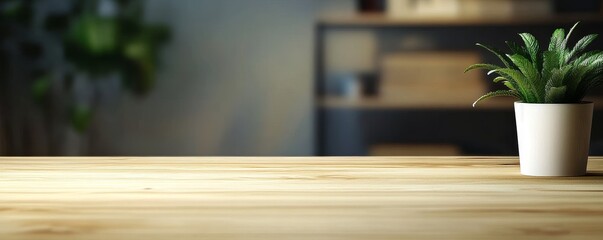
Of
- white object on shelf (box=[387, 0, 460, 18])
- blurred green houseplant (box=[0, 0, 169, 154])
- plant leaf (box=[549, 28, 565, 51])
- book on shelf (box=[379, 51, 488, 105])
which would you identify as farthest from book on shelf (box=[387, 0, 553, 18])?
plant leaf (box=[549, 28, 565, 51])

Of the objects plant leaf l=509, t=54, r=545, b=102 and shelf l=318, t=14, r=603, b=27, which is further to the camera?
shelf l=318, t=14, r=603, b=27

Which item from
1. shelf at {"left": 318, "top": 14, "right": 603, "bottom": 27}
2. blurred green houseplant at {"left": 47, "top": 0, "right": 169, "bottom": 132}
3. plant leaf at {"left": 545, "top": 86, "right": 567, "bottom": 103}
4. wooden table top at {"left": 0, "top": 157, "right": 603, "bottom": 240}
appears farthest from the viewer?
blurred green houseplant at {"left": 47, "top": 0, "right": 169, "bottom": 132}

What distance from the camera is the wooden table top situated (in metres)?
0.92

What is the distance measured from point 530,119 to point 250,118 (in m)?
1.92

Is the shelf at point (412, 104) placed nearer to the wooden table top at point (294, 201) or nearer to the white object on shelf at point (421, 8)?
the white object on shelf at point (421, 8)

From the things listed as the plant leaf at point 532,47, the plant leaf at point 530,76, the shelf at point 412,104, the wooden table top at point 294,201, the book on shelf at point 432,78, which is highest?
the plant leaf at point 532,47

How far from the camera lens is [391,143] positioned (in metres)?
3.18

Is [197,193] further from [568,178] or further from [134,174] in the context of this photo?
[568,178]

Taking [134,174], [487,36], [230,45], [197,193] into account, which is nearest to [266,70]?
[230,45]

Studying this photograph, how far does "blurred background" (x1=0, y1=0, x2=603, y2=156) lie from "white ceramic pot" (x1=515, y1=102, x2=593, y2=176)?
1764mm

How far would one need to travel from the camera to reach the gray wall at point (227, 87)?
3139 mm

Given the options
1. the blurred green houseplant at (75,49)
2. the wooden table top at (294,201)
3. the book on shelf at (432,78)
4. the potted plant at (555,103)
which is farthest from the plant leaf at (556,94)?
the blurred green houseplant at (75,49)

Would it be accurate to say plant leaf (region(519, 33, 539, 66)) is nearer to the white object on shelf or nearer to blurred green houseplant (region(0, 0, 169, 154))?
the white object on shelf

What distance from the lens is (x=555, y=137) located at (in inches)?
52.0
